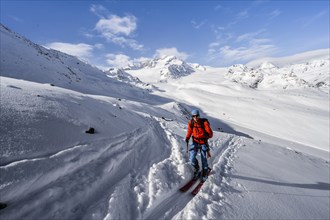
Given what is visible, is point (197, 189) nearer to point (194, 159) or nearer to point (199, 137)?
point (194, 159)

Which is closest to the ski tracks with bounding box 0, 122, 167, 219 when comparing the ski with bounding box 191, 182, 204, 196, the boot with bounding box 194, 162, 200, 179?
the boot with bounding box 194, 162, 200, 179

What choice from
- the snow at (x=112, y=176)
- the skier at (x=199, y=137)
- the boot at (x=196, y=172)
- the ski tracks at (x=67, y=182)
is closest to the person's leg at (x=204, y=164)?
the skier at (x=199, y=137)

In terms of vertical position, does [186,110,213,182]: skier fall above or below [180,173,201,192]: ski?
above

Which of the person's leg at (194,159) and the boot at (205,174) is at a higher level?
the person's leg at (194,159)

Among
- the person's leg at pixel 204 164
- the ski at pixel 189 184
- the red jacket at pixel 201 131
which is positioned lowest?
the ski at pixel 189 184

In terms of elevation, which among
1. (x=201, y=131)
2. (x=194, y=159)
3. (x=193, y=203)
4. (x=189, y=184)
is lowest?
(x=189, y=184)

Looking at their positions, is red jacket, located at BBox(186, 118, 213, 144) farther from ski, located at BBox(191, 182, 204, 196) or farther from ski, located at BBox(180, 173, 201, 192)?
ski, located at BBox(191, 182, 204, 196)

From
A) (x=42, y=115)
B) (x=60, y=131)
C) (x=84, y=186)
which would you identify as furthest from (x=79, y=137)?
(x=84, y=186)

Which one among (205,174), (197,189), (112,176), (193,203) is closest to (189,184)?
(197,189)

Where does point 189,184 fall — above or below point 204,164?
below

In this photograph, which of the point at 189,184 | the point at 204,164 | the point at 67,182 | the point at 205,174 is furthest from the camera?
the point at 204,164

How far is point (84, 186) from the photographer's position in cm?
599

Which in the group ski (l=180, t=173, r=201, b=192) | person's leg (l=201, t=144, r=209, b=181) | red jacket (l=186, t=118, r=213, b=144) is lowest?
ski (l=180, t=173, r=201, b=192)

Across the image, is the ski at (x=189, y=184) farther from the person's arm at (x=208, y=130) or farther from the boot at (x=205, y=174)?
the person's arm at (x=208, y=130)
